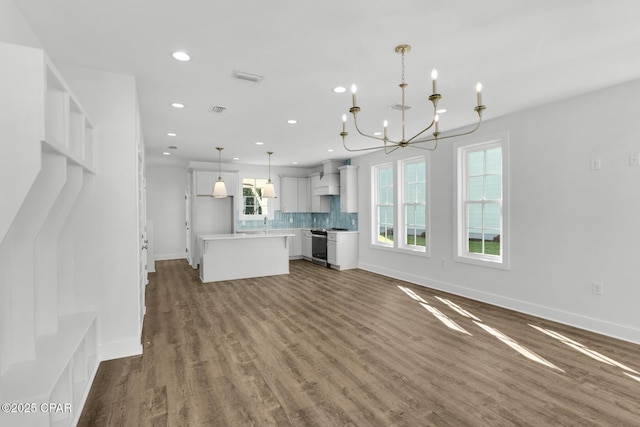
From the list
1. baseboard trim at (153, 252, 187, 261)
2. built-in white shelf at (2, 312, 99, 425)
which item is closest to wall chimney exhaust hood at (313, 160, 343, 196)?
baseboard trim at (153, 252, 187, 261)

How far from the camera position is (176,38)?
239 cm

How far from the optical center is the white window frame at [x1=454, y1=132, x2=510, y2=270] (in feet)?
14.7

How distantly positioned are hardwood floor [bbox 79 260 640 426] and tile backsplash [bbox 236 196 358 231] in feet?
12.0

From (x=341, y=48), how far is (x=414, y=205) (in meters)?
4.14

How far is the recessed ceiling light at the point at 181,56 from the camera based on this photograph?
8.57ft

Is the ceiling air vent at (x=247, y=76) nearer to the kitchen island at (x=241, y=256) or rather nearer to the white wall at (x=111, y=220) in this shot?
the white wall at (x=111, y=220)

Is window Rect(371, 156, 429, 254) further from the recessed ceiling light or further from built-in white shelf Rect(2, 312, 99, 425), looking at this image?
built-in white shelf Rect(2, 312, 99, 425)

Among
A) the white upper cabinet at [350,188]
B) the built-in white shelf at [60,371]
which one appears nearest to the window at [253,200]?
the white upper cabinet at [350,188]

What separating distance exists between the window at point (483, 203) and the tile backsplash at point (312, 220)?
119 inches

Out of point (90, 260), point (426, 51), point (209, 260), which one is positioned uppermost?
point (426, 51)

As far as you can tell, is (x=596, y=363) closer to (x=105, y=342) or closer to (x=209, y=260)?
(x=105, y=342)

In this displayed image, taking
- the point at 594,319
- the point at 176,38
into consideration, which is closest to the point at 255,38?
the point at 176,38

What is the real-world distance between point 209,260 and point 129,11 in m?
4.75

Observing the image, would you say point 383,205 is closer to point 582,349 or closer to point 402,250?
point 402,250
